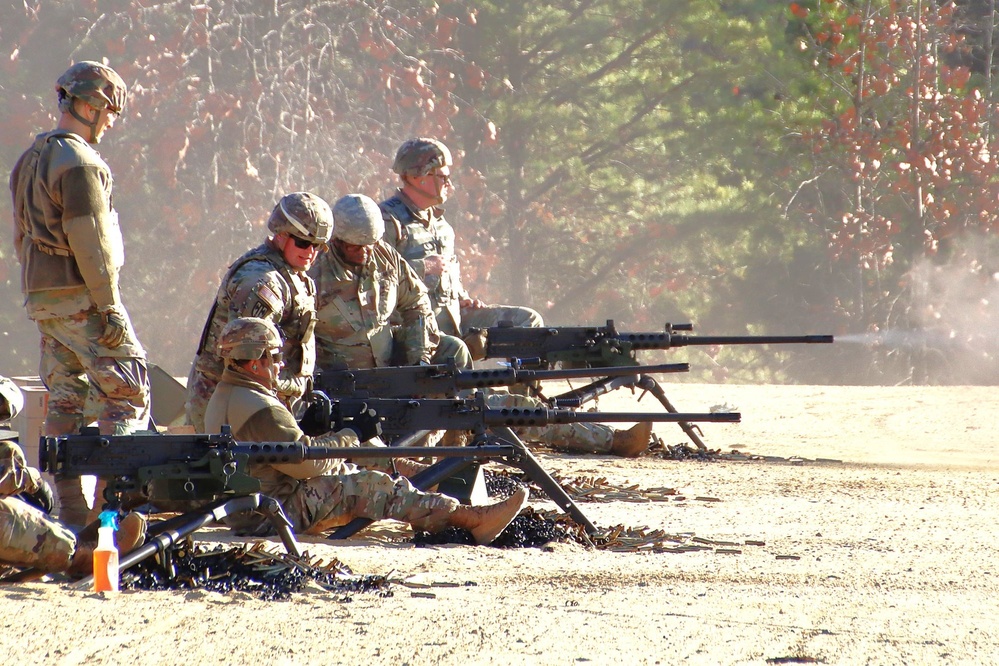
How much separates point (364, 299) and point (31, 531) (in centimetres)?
321

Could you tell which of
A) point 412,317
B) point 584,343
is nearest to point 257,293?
point 412,317

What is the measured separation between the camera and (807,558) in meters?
5.97

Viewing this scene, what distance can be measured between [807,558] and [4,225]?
551 inches

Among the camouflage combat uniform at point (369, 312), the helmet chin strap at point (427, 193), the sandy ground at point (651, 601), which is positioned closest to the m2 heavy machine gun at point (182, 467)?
the sandy ground at point (651, 601)

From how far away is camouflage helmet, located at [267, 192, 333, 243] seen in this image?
21.3ft

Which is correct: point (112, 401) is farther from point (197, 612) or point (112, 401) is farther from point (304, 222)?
point (197, 612)

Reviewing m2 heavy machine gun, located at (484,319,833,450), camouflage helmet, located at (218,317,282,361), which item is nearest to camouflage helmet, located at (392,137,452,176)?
m2 heavy machine gun, located at (484,319,833,450)

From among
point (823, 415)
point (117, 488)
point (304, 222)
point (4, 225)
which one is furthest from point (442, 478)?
→ point (4, 225)

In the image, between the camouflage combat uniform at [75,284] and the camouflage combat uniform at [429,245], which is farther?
the camouflage combat uniform at [429,245]

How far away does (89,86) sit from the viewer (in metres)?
5.96

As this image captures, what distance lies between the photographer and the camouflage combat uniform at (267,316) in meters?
6.27

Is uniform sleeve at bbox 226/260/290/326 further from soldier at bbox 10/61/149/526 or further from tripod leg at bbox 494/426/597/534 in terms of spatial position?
tripod leg at bbox 494/426/597/534

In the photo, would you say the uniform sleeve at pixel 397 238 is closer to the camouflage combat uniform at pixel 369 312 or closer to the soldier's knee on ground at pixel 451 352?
the soldier's knee on ground at pixel 451 352

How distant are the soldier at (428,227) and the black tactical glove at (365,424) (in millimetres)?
2560
